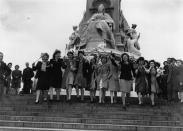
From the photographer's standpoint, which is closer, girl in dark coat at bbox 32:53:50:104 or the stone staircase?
the stone staircase

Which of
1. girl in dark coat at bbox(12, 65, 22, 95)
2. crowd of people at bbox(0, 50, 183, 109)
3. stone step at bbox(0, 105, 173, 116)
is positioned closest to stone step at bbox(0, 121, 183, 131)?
stone step at bbox(0, 105, 173, 116)

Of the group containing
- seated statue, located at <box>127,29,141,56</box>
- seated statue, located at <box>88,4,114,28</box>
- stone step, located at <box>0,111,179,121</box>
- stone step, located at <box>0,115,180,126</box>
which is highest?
seated statue, located at <box>88,4,114,28</box>

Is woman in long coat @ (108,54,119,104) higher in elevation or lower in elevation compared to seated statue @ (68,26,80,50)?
lower

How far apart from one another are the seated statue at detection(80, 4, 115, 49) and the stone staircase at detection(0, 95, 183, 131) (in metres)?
12.1

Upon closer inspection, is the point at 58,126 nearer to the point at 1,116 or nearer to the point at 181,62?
the point at 1,116

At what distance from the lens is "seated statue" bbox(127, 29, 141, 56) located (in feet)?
90.1

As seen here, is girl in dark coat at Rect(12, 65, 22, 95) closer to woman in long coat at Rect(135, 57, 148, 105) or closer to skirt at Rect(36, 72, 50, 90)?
skirt at Rect(36, 72, 50, 90)

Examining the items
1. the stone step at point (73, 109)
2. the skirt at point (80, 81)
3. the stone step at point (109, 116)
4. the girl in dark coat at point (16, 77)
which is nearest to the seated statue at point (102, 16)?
the girl in dark coat at point (16, 77)

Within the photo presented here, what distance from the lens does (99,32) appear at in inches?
1022

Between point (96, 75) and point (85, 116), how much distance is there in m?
3.13

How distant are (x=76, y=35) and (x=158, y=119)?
17.9 metres

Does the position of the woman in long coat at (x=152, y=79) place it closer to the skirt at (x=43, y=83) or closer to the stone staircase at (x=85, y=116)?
the stone staircase at (x=85, y=116)

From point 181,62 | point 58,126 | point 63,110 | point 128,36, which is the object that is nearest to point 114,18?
point 128,36

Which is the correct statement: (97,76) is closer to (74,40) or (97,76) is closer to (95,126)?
(95,126)
